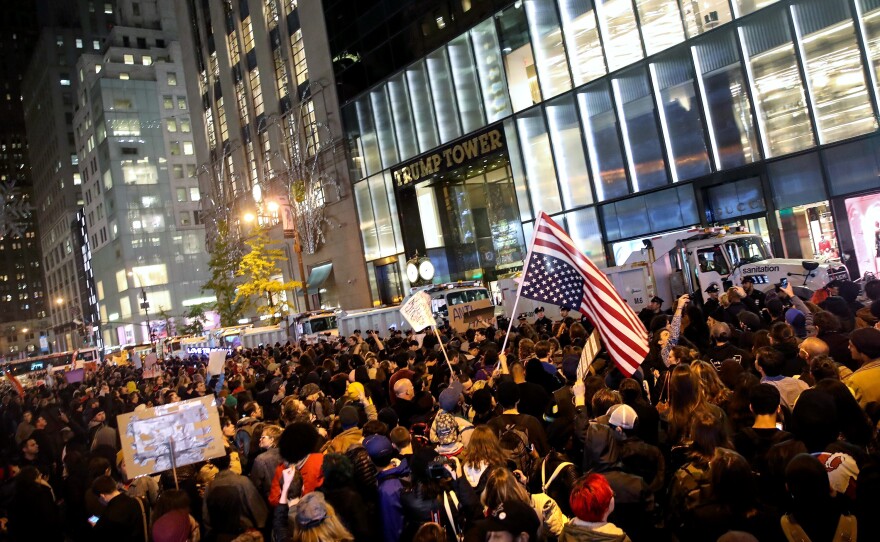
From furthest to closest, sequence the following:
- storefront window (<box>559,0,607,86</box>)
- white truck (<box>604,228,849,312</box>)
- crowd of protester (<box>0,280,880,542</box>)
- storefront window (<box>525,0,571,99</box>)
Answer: storefront window (<box>525,0,571,99</box>) < storefront window (<box>559,0,607,86</box>) < white truck (<box>604,228,849,312</box>) < crowd of protester (<box>0,280,880,542</box>)

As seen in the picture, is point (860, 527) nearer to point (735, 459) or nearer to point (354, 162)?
point (735, 459)

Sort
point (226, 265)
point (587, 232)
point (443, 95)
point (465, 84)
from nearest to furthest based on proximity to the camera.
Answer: point (587, 232) < point (465, 84) < point (443, 95) < point (226, 265)

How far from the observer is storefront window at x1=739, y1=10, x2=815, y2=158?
923 inches

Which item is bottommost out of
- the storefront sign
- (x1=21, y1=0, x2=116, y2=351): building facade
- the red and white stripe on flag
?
the red and white stripe on flag

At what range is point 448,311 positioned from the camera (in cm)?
2612

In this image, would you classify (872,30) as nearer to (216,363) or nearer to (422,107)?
(422,107)

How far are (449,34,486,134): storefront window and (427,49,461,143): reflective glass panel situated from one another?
0.50 m

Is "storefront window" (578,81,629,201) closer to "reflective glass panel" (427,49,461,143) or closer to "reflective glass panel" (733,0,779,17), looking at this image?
"reflective glass panel" (733,0,779,17)

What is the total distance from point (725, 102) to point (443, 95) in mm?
14918

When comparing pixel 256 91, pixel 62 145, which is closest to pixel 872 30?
pixel 256 91

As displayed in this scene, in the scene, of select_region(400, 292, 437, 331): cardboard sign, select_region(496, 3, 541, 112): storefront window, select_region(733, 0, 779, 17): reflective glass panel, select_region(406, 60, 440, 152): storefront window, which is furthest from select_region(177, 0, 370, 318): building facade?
select_region(400, 292, 437, 331): cardboard sign

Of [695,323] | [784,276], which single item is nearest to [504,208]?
[784,276]

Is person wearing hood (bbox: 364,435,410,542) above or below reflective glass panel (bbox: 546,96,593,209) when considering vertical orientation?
below

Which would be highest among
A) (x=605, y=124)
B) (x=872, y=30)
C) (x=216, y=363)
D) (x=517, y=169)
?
(x=605, y=124)
